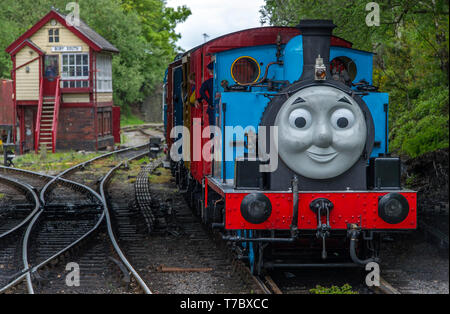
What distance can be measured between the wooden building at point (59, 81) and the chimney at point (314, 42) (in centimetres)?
2166

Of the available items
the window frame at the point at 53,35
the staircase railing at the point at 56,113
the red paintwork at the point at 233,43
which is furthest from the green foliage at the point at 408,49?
the window frame at the point at 53,35

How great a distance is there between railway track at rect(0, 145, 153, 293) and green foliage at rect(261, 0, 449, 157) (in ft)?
17.0

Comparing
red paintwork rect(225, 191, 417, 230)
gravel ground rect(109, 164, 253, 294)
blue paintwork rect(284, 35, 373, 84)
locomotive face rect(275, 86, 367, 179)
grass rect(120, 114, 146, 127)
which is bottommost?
gravel ground rect(109, 164, 253, 294)

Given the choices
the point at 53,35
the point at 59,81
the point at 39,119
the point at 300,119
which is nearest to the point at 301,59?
the point at 300,119

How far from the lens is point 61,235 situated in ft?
38.7

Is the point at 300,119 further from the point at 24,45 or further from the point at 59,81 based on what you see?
the point at 24,45

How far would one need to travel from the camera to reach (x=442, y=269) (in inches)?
300

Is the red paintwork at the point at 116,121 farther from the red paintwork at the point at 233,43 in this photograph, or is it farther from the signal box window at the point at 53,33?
the red paintwork at the point at 233,43

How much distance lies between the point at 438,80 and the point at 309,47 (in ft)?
9.40

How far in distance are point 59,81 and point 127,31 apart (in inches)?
547

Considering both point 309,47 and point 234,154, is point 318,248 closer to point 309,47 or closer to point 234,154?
point 234,154

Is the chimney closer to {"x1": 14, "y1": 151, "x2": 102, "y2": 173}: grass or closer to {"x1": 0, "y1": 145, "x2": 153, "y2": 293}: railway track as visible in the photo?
{"x1": 0, "y1": 145, "x2": 153, "y2": 293}: railway track

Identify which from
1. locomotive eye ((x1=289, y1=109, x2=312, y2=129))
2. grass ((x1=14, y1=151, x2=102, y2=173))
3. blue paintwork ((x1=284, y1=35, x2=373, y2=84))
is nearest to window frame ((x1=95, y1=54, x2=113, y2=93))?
grass ((x1=14, y1=151, x2=102, y2=173))

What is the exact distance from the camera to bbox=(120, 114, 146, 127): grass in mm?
49188
